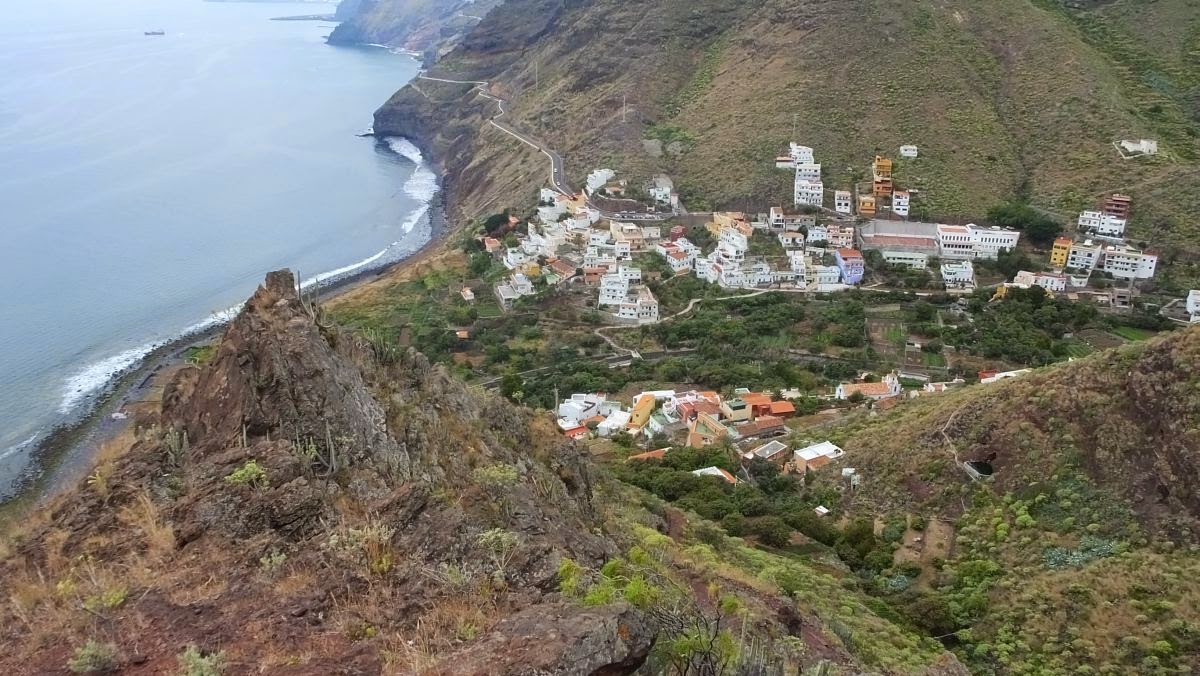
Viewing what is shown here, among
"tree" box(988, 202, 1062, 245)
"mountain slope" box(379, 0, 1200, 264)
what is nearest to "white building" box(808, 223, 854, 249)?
"mountain slope" box(379, 0, 1200, 264)

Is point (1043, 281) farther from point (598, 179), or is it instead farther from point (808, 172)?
point (598, 179)

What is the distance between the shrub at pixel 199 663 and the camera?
559 cm

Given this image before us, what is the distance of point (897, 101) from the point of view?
183 ft

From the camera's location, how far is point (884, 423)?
2559cm

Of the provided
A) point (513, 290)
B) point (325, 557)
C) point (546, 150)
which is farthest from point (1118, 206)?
point (325, 557)

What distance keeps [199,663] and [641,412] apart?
25.9 metres

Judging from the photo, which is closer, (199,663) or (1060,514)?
(199,663)

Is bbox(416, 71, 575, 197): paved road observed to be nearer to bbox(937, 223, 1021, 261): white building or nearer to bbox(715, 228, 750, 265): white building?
bbox(715, 228, 750, 265): white building

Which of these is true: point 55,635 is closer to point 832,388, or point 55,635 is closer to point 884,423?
point 884,423

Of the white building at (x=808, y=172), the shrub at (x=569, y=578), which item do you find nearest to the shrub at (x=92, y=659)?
the shrub at (x=569, y=578)

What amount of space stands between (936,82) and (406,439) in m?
56.3

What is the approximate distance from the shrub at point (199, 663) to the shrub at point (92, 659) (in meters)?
0.44

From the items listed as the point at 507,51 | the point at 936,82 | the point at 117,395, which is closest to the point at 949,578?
the point at 117,395

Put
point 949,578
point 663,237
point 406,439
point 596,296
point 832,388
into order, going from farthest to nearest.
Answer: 1. point 663,237
2. point 596,296
3. point 832,388
4. point 949,578
5. point 406,439
